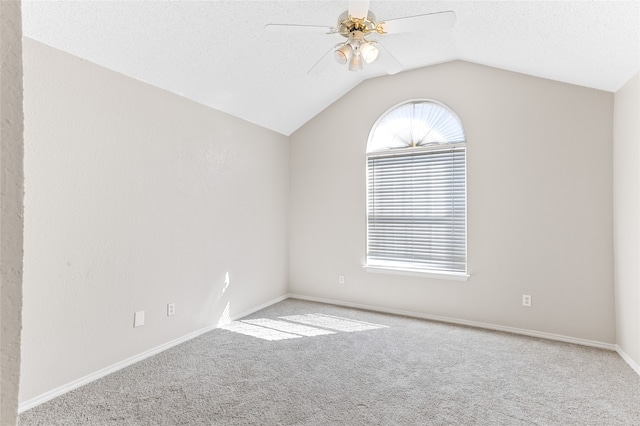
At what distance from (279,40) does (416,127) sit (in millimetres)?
1926

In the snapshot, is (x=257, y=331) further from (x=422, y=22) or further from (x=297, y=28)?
(x=422, y=22)

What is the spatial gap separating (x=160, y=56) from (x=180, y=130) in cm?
70

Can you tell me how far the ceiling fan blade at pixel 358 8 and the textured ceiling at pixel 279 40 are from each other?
0.60 meters

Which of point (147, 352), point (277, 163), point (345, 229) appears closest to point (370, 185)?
point (345, 229)

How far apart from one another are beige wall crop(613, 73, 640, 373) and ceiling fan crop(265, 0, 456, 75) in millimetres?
1846

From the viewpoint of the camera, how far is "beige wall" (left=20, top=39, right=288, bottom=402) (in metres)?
2.11

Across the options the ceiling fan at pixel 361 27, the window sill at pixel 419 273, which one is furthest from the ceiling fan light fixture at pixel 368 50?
the window sill at pixel 419 273

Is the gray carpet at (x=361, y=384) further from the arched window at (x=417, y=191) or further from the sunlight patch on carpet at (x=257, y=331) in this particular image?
the arched window at (x=417, y=191)

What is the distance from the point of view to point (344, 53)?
214 centimetres

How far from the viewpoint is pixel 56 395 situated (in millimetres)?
2152

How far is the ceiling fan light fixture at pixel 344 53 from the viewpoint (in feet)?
6.93

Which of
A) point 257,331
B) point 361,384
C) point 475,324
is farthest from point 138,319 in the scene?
point 475,324

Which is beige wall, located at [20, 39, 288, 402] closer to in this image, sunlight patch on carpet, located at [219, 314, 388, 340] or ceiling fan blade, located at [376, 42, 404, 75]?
sunlight patch on carpet, located at [219, 314, 388, 340]

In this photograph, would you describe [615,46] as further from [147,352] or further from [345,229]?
[147,352]
